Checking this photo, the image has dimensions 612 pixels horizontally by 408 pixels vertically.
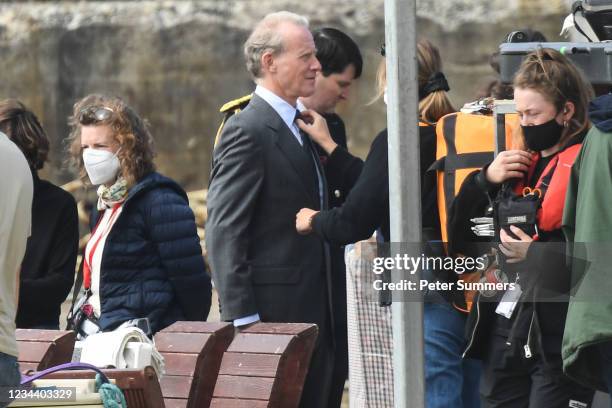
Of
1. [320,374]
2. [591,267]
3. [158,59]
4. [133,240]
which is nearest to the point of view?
[591,267]

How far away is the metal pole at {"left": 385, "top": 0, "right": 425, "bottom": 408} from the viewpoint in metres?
4.30

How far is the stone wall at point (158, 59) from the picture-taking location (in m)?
12.4

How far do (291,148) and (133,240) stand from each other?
76cm

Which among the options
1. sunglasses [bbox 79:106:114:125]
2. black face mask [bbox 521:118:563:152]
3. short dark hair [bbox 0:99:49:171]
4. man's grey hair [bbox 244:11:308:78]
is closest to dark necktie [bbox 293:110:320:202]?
man's grey hair [bbox 244:11:308:78]

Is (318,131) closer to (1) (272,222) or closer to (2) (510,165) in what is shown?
(1) (272,222)

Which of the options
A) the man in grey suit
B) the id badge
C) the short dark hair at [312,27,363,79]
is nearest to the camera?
the id badge

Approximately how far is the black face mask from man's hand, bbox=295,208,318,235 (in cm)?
88

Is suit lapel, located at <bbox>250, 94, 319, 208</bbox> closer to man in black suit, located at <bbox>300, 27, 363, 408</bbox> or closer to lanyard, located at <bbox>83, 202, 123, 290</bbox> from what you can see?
man in black suit, located at <bbox>300, 27, 363, 408</bbox>

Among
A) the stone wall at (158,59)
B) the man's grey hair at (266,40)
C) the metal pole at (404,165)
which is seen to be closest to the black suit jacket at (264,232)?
the man's grey hair at (266,40)

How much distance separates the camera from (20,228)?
14.7 ft

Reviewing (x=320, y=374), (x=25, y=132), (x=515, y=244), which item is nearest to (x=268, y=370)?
(x=320, y=374)

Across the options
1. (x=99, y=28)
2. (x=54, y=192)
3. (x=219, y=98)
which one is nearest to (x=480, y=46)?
(x=219, y=98)

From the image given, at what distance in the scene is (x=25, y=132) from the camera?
680cm

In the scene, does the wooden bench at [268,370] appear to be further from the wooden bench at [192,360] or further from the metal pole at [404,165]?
the metal pole at [404,165]
